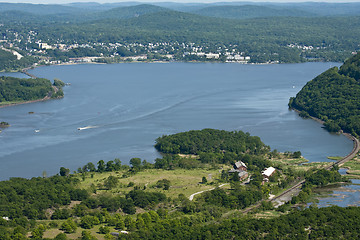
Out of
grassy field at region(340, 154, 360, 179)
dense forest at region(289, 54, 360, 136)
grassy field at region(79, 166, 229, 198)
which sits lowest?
grassy field at region(340, 154, 360, 179)

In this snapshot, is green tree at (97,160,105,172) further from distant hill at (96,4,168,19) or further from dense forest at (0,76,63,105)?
distant hill at (96,4,168,19)

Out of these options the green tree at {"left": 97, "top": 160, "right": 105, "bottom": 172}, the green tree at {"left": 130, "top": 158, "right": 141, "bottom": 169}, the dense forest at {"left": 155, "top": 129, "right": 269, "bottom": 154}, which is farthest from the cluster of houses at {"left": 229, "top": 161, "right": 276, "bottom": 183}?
the green tree at {"left": 97, "top": 160, "right": 105, "bottom": 172}

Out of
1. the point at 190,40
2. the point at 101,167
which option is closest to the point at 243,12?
the point at 190,40

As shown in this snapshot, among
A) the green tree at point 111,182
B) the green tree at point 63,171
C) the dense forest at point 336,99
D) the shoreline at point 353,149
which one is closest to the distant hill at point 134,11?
the dense forest at point 336,99

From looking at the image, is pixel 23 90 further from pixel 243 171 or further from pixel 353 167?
A: pixel 353 167

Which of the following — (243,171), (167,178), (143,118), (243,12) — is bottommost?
(167,178)

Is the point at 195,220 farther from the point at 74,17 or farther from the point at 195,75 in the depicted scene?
the point at 74,17
